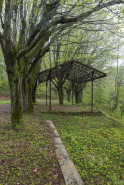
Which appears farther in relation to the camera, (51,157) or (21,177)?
(51,157)

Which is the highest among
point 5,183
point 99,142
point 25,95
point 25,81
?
point 25,81

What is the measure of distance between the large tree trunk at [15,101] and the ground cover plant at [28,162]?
0.72 metres

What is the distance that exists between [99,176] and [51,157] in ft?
4.06

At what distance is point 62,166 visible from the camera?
9.23ft

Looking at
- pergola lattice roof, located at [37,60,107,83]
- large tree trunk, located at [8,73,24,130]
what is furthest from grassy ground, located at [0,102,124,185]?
pergola lattice roof, located at [37,60,107,83]

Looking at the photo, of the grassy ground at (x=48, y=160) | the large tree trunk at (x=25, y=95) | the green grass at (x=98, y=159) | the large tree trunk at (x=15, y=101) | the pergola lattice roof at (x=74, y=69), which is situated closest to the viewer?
the grassy ground at (x=48, y=160)

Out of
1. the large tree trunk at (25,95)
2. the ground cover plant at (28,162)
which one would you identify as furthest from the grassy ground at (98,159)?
the large tree trunk at (25,95)

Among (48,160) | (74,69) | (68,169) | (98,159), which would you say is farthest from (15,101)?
(74,69)

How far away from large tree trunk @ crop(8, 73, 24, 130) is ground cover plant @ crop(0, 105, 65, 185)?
719 mm

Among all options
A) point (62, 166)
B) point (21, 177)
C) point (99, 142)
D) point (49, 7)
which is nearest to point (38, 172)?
point (21, 177)

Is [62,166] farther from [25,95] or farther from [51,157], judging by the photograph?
[25,95]

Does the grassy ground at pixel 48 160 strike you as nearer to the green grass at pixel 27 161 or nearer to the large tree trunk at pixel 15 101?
the green grass at pixel 27 161

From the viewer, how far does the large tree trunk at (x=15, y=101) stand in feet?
15.6

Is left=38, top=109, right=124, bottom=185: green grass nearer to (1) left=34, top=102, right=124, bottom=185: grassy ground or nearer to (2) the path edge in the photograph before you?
(1) left=34, top=102, right=124, bottom=185: grassy ground
